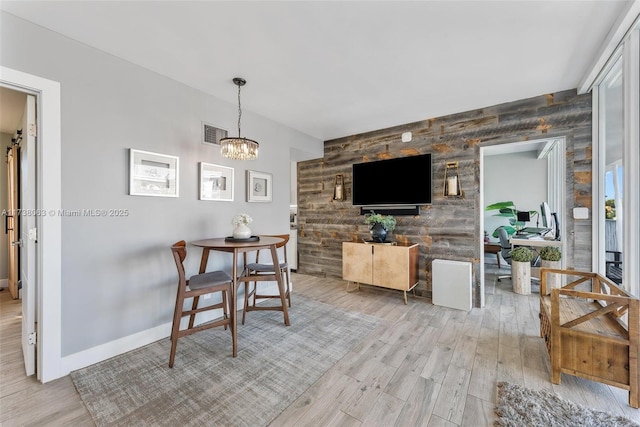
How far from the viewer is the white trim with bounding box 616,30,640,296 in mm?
1874

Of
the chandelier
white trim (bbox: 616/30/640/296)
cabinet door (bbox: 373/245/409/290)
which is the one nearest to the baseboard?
the chandelier

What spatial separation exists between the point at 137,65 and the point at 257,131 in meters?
1.44

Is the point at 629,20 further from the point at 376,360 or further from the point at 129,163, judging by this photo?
the point at 129,163

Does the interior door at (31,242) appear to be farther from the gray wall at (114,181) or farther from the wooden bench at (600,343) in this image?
the wooden bench at (600,343)

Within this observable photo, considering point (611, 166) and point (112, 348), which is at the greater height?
point (611, 166)

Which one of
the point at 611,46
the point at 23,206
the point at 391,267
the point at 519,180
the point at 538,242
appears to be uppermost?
the point at 611,46

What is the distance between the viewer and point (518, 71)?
2.47m

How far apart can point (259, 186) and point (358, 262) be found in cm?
187

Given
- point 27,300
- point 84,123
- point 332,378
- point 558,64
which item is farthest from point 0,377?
point 558,64

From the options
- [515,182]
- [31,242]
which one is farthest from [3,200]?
[515,182]

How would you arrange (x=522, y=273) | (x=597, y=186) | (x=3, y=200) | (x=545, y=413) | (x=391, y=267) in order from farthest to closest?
(x=522, y=273) → (x=3, y=200) → (x=391, y=267) → (x=597, y=186) → (x=545, y=413)

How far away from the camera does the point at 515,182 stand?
5.95 metres

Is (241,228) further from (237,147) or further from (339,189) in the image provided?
(339,189)

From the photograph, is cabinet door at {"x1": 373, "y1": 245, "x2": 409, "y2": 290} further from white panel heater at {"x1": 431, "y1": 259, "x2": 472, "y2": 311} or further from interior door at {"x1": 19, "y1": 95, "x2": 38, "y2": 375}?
interior door at {"x1": 19, "y1": 95, "x2": 38, "y2": 375}
